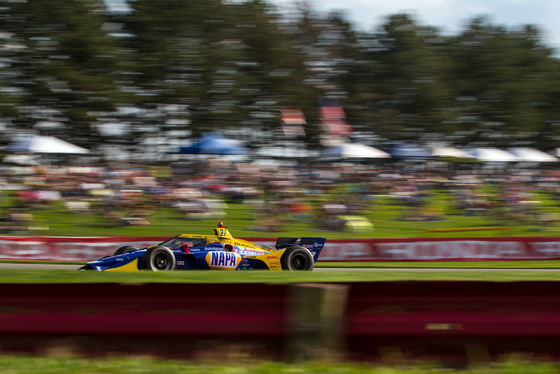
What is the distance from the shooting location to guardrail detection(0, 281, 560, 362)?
4.39 meters

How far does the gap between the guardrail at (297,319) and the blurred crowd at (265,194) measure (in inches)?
494

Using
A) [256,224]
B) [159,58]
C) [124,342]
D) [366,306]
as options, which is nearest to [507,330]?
[366,306]

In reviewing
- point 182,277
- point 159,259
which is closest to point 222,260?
point 159,259

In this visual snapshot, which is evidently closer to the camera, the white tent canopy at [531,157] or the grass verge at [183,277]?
the grass verge at [183,277]

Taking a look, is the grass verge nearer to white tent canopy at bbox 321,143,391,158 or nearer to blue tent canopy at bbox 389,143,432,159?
white tent canopy at bbox 321,143,391,158

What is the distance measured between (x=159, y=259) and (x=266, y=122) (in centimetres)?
2136

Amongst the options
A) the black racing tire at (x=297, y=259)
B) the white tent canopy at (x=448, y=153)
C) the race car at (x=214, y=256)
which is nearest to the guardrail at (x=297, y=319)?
the race car at (x=214, y=256)

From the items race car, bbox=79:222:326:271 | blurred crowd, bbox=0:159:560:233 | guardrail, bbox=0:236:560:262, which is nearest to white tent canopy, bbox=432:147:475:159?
blurred crowd, bbox=0:159:560:233

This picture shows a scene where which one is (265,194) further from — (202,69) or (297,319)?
(297,319)

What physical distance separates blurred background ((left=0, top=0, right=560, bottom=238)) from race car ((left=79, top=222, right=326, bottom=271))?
4977 millimetres

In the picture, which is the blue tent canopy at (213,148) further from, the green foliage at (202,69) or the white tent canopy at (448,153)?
the green foliage at (202,69)

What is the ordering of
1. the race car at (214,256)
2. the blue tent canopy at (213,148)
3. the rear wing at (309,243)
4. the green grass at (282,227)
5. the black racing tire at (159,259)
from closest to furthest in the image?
the black racing tire at (159,259), the race car at (214,256), the rear wing at (309,243), the green grass at (282,227), the blue tent canopy at (213,148)

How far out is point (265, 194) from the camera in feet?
61.0

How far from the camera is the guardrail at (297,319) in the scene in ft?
14.4
